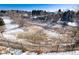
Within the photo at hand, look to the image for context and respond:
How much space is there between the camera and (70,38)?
385cm

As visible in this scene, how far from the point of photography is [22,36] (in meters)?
3.83

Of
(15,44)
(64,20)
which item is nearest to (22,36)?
(15,44)

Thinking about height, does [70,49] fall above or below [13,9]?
below

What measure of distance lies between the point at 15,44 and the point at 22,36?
0.39 feet

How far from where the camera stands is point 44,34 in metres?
3.85

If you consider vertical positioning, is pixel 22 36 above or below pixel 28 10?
below

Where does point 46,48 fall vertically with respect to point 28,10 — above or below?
below
